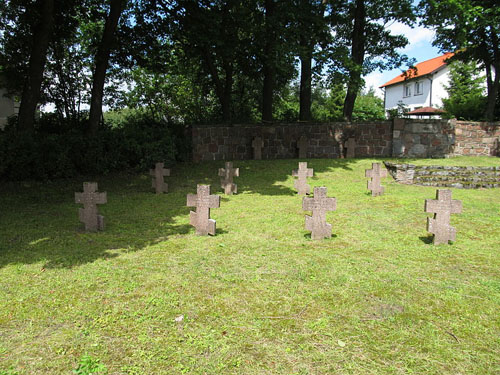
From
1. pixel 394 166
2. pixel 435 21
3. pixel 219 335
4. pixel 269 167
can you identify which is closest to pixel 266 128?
pixel 269 167

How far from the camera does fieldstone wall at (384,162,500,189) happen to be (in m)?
11.6

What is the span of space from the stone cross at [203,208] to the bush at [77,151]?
6322 millimetres

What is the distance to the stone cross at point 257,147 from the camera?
50.5ft

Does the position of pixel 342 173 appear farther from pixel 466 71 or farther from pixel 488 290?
pixel 466 71

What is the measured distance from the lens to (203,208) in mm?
6156

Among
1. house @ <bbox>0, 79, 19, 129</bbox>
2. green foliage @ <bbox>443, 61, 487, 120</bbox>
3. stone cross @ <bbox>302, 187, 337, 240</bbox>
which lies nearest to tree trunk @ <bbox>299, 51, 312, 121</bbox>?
stone cross @ <bbox>302, 187, 337, 240</bbox>

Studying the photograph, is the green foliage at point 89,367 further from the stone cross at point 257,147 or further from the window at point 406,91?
the window at point 406,91

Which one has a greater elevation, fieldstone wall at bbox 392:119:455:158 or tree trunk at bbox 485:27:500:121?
tree trunk at bbox 485:27:500:121

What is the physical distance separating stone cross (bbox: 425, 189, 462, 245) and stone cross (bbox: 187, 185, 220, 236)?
333 centimetres

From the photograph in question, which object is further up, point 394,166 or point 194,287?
point 394,166

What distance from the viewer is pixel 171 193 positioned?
1027cm

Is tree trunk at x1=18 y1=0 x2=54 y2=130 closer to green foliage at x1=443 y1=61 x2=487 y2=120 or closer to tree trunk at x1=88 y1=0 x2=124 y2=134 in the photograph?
tree trunk at x1=88 y1=0 x2=124 y2=134

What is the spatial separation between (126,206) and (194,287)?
4962mm

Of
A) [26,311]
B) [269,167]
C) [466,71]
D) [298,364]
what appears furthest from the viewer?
[466,71]
